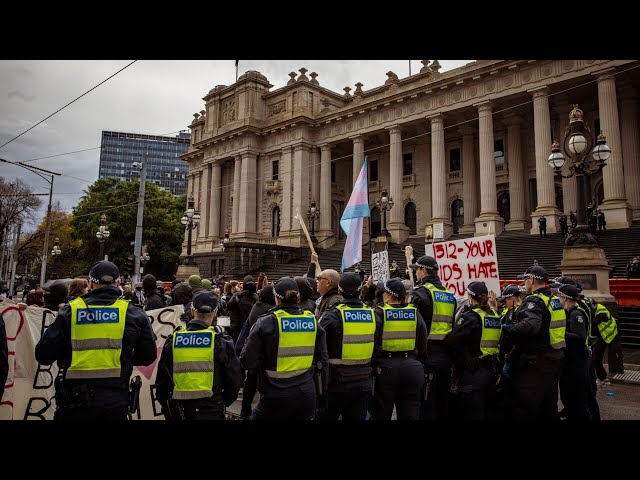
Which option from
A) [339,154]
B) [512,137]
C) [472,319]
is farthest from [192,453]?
[339,154]

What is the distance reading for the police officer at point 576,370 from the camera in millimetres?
5699

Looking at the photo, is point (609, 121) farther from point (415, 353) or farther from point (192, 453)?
point (192, 453)

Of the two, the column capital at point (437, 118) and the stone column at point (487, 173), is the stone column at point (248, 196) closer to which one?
the column capital at point (437, 118)

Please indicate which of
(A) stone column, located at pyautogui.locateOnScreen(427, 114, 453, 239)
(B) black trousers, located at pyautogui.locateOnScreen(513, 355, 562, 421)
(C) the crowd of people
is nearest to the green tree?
(A) stone column, located at pyautogui.locateOnScreen(427, 114, 453, 239)

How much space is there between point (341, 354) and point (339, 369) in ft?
0.50

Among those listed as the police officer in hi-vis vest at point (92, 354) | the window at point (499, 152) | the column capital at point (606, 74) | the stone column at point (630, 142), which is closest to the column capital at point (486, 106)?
the window at point (499, 152)

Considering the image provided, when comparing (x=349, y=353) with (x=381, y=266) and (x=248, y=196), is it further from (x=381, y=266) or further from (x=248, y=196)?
(x=248, y=196)

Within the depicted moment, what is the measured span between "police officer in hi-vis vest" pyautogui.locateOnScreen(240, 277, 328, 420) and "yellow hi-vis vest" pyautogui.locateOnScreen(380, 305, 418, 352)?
1.04 m

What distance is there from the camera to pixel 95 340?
12.4ft

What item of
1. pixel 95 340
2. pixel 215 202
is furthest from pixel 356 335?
pixel 215 202
